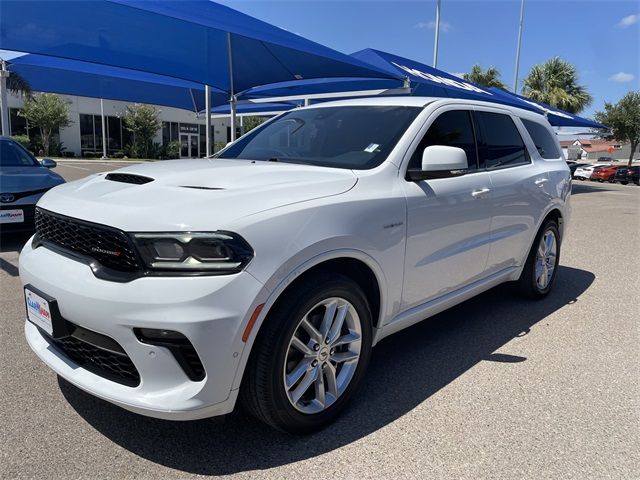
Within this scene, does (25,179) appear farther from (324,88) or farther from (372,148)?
(324,88)

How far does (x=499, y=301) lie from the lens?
4.98 metres

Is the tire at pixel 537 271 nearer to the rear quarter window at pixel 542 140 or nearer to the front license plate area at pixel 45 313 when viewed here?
the rear quarter window at pixel 542 140

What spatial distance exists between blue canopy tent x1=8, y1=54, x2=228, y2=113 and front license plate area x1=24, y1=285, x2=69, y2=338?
33.2ft

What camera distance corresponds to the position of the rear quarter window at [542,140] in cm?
481

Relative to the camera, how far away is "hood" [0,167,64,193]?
6.30m

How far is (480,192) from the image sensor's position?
140 inches

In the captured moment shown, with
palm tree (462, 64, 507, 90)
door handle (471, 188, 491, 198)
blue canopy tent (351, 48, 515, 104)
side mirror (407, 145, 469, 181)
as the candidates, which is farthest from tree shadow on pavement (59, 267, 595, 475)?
palm tree (462, 64, 507, 90)

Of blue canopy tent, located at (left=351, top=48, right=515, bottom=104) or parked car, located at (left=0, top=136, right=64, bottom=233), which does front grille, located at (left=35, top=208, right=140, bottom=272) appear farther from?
blue canopy tent, located at (left=351, top=48, right=515, bottom=104)

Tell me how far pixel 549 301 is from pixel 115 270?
445 cm

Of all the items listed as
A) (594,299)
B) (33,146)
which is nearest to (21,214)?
(594,299)

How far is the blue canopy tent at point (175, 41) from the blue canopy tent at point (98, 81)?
2.17 metres

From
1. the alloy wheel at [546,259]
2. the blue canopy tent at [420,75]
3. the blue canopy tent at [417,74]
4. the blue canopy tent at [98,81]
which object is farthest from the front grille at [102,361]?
the blue canopy tent at [98,81]

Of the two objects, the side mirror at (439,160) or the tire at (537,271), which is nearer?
the side mirror at (439,160)

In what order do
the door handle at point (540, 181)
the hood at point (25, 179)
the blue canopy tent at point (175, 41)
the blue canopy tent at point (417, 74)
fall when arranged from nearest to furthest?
Result: 1. the door handle at point (540, 181)
2. the hood at point (25, 179)
3. the blue canopy tent at point (175, 41)
4. the blue canopy tent at point (417, 74)
